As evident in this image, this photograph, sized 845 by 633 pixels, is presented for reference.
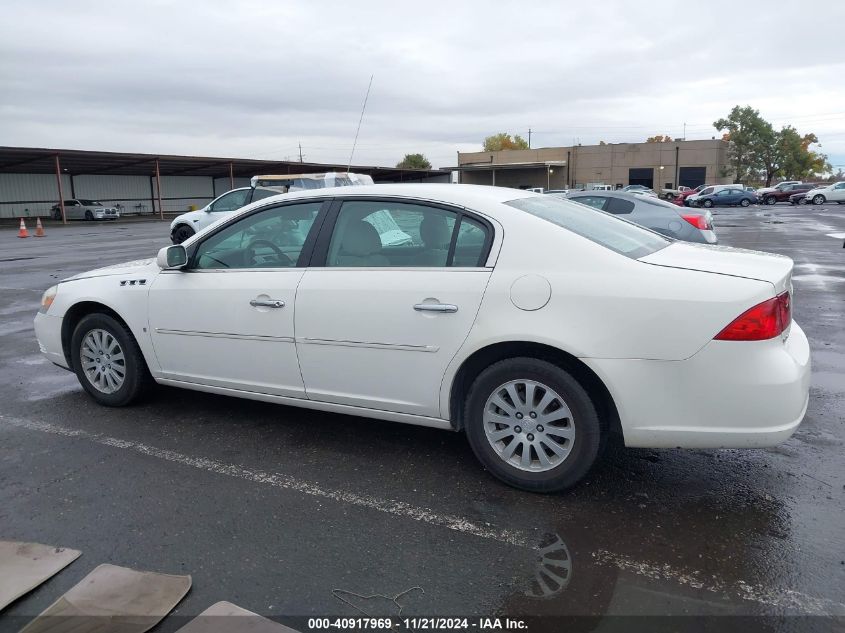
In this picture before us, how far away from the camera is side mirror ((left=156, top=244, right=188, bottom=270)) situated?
451 centimetres

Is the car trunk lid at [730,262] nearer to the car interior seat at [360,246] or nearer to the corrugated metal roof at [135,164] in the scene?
the car interior seat at [360,246]

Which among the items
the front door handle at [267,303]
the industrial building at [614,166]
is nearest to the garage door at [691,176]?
the industrial building at [614,166]

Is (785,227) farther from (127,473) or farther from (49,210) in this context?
(49,210)

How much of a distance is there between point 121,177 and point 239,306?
165 feet

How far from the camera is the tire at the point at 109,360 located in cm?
487

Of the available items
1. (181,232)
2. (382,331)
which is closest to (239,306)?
(382,331)

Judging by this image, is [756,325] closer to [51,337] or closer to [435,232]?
[435,232]

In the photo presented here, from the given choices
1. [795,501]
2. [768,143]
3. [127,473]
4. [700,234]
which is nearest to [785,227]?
[700,234]

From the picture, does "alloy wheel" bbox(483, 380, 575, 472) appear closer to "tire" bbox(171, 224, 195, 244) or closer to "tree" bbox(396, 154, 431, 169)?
"tire" bbox(171, 224, 195, 244)

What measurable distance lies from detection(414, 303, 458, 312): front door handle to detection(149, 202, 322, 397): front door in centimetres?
87

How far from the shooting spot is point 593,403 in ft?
11.3

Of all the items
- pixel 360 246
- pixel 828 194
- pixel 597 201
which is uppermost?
pixel 597 201

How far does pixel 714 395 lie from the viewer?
3191 mm

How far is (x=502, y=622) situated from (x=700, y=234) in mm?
8807
